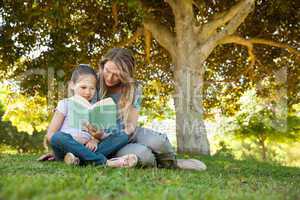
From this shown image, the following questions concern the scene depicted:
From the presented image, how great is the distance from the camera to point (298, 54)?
1318 centimetres

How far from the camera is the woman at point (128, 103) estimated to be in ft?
17.9

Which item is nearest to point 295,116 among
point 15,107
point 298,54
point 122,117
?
point 298,54

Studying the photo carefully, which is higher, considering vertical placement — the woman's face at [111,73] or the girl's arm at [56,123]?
the woman's face at [111,73]

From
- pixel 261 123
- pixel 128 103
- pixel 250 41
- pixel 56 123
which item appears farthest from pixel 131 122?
pixel 261 123

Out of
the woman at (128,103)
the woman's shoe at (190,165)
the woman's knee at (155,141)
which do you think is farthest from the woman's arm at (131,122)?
the woman's shoe at (190,165)

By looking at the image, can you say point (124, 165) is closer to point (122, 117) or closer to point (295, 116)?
point (122, 117)

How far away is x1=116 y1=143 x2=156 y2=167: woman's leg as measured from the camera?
5.27 meters

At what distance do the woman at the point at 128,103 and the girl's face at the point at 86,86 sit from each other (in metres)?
0.12

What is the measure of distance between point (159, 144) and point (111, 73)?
0.94 m

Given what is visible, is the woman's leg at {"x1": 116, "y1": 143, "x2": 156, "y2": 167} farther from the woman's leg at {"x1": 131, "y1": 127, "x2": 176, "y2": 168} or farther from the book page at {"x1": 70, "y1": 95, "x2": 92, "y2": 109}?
the book page at {"x1": 70, "y1": 95, "x2": 92, "y2": 109}

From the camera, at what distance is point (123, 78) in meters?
5.54

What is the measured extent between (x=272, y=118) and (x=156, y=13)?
7208mm

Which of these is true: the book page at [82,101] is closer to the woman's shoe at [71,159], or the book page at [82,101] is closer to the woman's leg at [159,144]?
the woman's shoe at [71,159]

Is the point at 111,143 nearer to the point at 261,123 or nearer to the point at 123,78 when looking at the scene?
the point at 123,78
